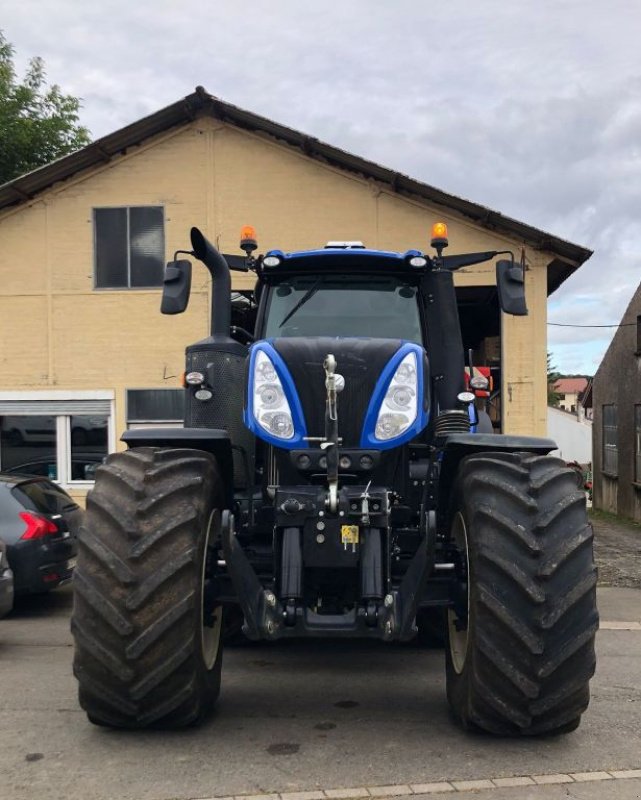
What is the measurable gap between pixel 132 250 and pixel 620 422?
15680 mm

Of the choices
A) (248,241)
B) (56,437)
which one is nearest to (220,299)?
(248,241)

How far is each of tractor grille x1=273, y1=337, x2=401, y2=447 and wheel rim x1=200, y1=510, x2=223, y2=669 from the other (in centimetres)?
75

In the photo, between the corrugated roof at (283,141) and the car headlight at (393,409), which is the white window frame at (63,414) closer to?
the corrugated roof at (283,141)

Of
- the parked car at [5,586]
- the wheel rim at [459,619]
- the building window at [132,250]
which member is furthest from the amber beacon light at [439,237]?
the building window at [132,250]

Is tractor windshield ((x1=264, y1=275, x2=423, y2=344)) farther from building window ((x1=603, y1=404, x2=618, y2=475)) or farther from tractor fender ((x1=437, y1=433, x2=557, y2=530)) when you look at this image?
building window ((x1=603, y1=404, x2=618, y2=475))

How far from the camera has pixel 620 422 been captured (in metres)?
23.5

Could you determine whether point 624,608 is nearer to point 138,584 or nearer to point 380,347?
point 380,347

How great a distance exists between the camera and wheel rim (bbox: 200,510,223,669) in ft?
14.6

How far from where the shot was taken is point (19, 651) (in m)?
7.03

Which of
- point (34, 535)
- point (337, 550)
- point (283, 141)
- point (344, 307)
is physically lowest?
point (34, 535)

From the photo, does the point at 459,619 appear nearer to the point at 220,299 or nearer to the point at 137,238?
the point at 220,299

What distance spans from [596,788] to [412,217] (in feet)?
32.1

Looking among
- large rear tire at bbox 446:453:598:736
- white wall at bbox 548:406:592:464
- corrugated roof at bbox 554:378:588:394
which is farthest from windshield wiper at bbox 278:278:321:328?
corrugated roof at bbox 554:378:588:394

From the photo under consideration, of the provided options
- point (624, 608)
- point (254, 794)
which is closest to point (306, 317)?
point (254, 794)
